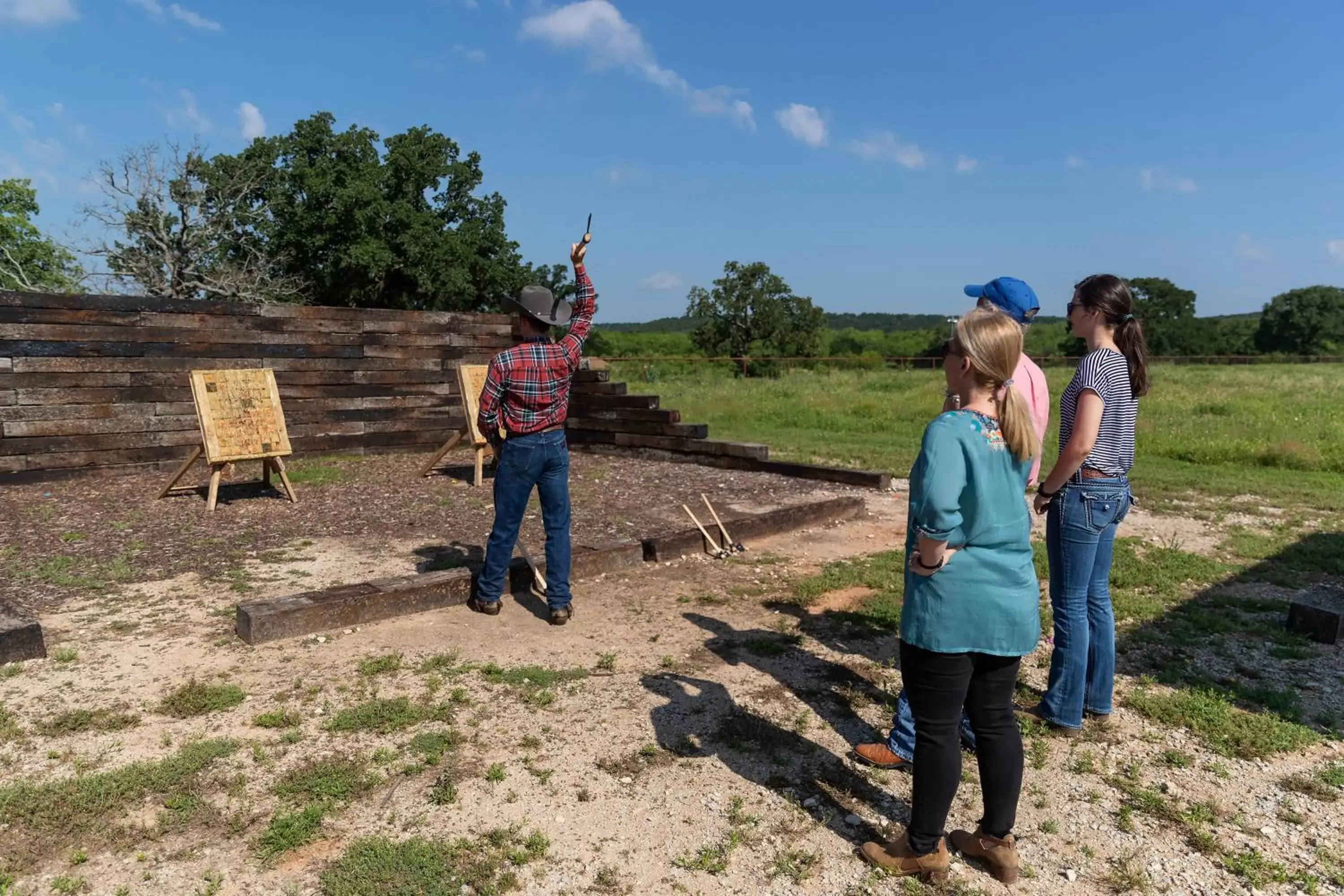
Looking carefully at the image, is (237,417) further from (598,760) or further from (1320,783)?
(1320,783)

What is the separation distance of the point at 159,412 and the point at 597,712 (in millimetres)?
8603

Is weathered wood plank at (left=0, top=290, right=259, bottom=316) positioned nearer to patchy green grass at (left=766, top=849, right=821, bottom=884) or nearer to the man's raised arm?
the man's raised arm

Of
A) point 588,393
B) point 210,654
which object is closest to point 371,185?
point 588,393

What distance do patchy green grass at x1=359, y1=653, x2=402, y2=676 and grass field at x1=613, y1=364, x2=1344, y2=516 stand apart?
26.6ft

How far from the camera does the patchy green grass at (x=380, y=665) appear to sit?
4426mm

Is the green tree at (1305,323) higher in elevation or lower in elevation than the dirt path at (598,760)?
higher

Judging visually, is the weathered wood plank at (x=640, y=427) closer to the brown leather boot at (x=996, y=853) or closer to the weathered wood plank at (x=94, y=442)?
the weathered wood plank at (x=94, y=442)

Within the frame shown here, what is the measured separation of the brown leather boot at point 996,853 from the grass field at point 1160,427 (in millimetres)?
7669

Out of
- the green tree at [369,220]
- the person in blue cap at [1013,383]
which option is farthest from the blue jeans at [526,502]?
the green tree at [369,220]

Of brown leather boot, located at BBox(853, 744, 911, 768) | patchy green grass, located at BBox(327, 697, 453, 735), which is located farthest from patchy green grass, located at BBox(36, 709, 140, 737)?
brown leather boot, located at BBox(853, 744, 911, 768)

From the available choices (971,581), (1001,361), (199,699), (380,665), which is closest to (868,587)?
(380,665)

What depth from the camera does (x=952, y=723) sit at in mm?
2707

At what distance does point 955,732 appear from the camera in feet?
8.96

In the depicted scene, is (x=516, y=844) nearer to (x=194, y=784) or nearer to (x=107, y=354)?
(x=194, y=784)
